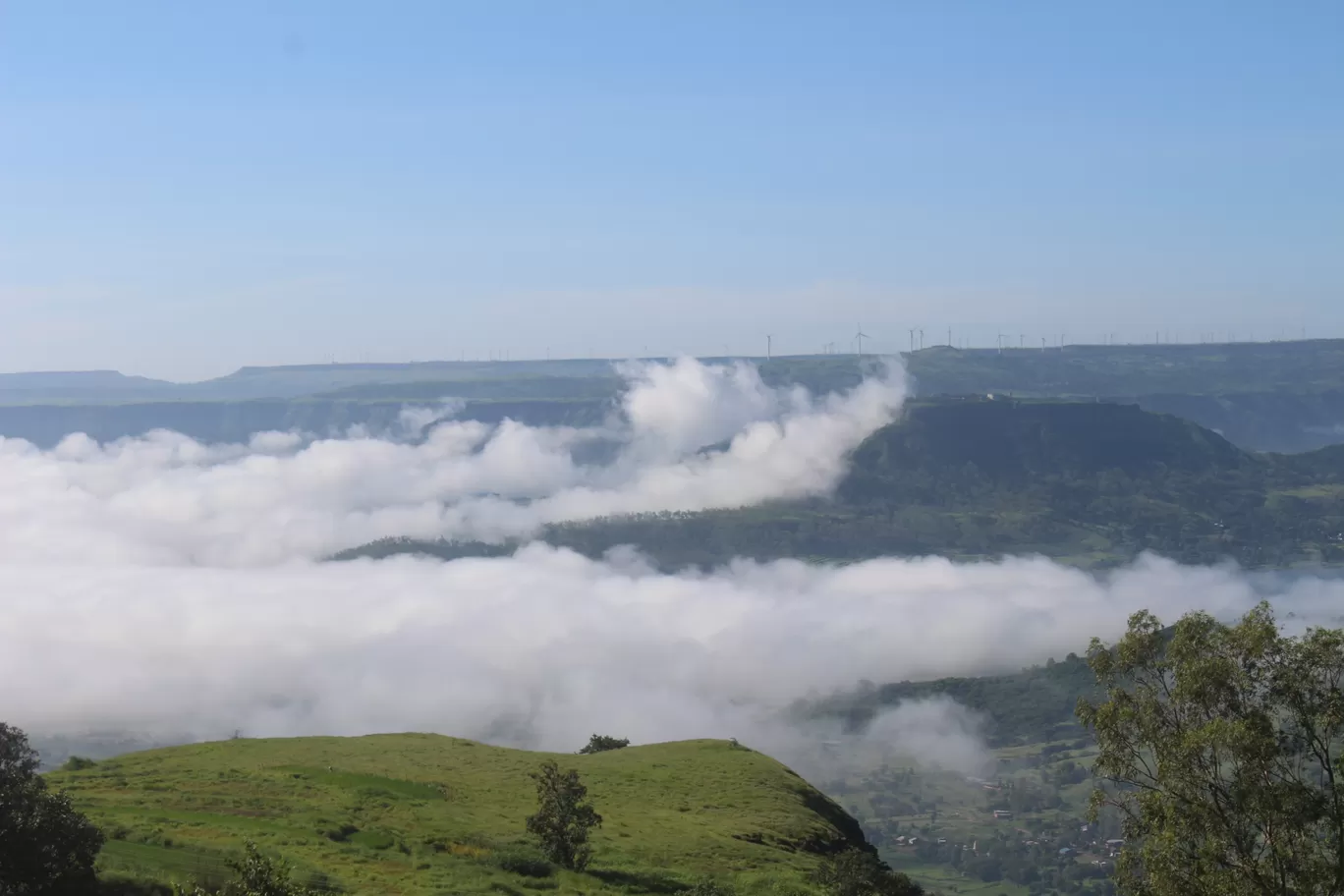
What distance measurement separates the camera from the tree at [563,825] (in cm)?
7956

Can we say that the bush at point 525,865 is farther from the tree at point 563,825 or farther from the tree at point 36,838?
the tree at point 36,838

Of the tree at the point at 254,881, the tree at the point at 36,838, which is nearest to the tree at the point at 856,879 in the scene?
the tree at the point at 254,881

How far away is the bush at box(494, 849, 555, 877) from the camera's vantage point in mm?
75312

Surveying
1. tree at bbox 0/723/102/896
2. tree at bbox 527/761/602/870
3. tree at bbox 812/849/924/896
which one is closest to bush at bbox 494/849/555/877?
tree at bbox 527/761/602/870

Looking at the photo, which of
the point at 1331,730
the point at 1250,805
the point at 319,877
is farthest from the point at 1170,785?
the point at 319,877

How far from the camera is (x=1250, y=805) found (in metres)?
48.3

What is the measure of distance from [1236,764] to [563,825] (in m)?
46.0

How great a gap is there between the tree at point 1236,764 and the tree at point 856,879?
87.1ft

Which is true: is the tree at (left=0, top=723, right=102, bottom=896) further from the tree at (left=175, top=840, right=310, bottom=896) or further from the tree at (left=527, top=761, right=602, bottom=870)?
the tree at (left=527, top=761, right=602, bottom=870)

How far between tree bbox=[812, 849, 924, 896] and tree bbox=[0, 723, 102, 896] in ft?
148

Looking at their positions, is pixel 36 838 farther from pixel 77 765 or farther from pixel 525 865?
pixel 77 765

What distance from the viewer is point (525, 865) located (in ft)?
249

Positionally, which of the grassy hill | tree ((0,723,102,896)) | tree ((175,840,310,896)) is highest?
tree ((175,840,310,896))

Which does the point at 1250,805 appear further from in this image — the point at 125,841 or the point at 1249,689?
the point at 125,841
